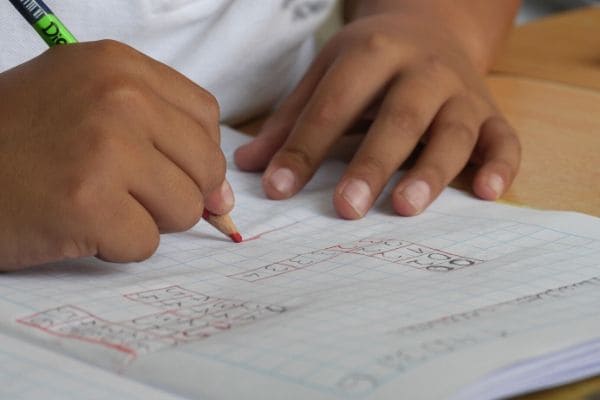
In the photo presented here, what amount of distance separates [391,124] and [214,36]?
0.20 metres

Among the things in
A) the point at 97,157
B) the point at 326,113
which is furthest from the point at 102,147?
the point at 326,113

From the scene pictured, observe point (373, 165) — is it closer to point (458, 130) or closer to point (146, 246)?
point (458, 130)

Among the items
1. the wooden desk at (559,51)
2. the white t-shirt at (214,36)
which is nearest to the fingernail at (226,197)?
the white t-shirt at (214,36)

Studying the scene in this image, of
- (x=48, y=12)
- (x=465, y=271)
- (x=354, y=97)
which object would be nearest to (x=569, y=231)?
(x=465, y=271)

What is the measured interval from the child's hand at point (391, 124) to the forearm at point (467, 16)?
76 millimetres

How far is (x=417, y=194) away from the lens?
23.0 inches

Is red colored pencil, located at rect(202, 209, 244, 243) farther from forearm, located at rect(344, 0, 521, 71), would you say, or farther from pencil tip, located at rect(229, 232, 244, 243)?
forearm, located at rect(344, 0, 521, 71)

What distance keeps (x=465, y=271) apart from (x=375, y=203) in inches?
5.6

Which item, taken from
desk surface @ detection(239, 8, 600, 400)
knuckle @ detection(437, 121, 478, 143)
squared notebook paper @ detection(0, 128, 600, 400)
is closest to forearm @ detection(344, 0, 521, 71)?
desk surface @ detection(239, 8, 600, 400)

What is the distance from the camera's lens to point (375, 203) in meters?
0.60

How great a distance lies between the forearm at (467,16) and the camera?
800 mm

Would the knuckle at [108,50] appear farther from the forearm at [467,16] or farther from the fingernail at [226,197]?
the forearm at [467,16]

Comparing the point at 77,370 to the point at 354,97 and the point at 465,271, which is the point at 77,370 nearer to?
the point at 465,271

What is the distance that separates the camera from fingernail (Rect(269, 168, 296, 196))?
61 centimetres
